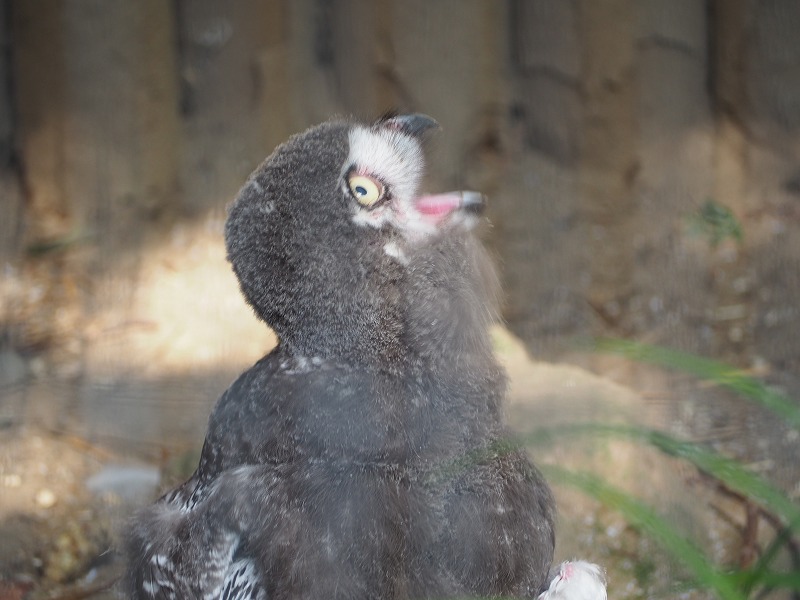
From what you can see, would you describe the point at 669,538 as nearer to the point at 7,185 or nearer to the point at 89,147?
the point at 89,147

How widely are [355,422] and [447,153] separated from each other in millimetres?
1544

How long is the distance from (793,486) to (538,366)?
60 cm

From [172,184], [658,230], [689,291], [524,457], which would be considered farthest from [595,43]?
[524,457]

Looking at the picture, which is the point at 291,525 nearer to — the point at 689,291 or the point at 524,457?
the point at 524,457

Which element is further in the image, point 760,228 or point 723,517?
point 760,228

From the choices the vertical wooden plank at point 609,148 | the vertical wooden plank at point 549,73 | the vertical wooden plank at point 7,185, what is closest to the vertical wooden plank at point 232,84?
the vertical wooden plank at point 7,185

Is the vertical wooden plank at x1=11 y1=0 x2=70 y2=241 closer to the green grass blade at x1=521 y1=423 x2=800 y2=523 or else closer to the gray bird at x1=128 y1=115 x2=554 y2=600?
the gray bird at x1=128 y1=115 x2=554 y2=600

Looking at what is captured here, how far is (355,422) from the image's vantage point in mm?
1282

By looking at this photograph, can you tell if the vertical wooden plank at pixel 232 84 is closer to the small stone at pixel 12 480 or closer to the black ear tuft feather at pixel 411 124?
the small stone at pixel 12 480

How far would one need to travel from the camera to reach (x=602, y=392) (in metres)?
2.16

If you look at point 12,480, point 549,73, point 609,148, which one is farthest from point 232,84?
point 12,480

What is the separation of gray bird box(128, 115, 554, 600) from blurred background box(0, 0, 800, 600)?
1165 millimetres

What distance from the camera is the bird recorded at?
1.23 m

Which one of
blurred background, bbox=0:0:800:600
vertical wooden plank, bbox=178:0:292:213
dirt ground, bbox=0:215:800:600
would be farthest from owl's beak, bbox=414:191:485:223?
vertical wooden plank, bbox=178:0:292:213
